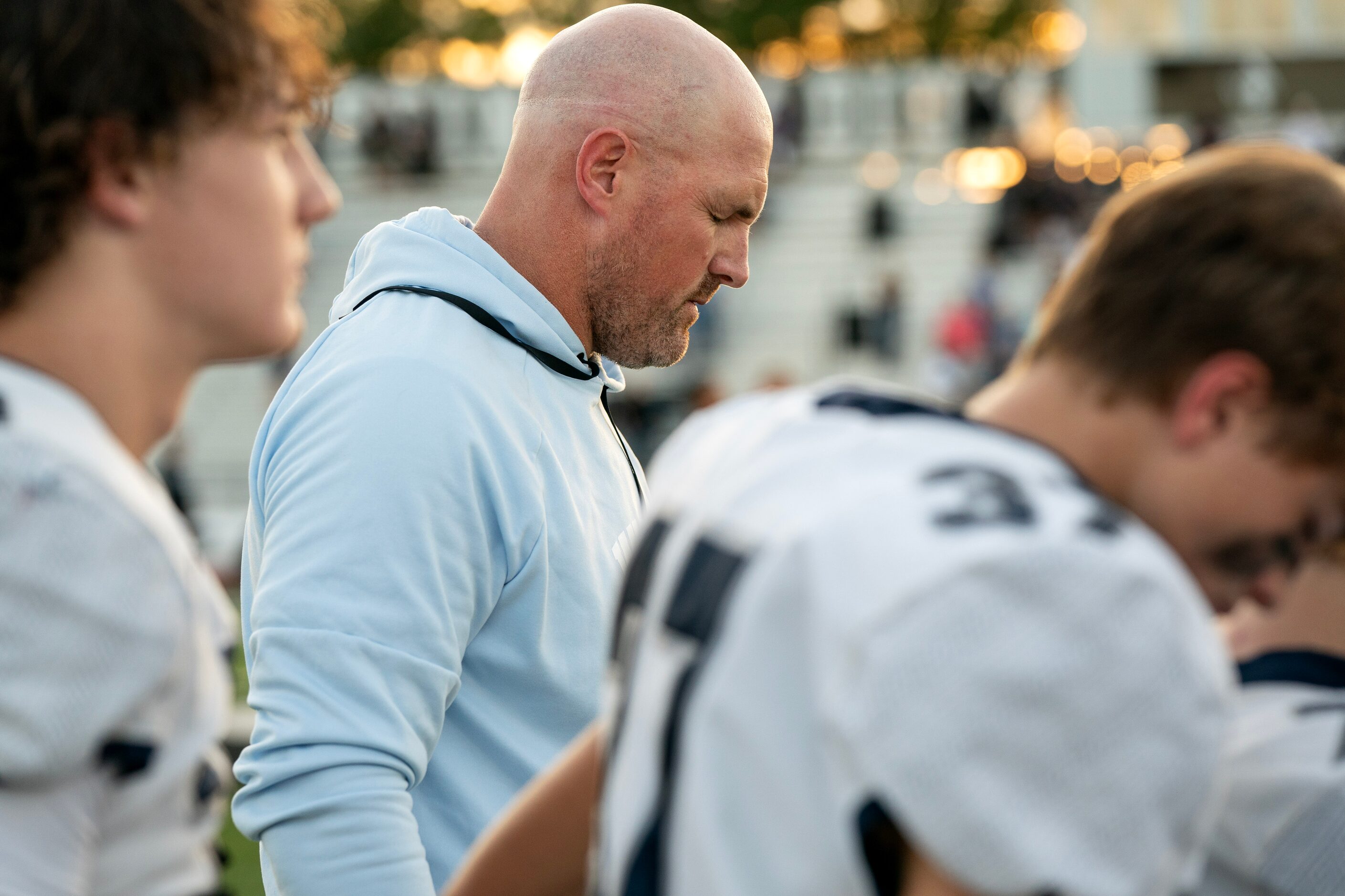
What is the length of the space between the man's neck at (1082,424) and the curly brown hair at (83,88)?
708mm

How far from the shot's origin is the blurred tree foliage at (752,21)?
43625mm

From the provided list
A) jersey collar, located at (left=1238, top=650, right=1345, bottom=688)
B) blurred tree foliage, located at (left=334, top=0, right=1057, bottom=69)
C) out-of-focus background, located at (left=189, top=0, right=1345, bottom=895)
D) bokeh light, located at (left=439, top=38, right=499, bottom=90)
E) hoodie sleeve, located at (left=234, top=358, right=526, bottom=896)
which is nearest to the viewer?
jersey collar, located at (left=1238, top=650, right=1345, bottom=688)

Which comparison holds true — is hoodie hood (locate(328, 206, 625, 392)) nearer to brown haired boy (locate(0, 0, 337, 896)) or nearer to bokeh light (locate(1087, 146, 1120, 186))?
brown haired boy (locate(0, 0, 337, 896))

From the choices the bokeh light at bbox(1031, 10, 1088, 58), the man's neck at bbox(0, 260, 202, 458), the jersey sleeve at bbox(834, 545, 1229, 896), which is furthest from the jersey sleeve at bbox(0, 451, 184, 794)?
the bokeh light at bbox(1031, 10, 1088, 58)

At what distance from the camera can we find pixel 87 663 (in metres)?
1.04

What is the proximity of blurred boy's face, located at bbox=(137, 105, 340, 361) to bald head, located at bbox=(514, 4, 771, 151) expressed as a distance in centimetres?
129

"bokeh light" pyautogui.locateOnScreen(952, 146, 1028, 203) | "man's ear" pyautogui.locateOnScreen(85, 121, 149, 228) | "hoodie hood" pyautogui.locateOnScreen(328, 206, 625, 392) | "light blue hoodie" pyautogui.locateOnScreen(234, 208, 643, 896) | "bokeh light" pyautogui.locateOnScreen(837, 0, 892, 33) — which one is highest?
"man's ear" pyautogui.locateOnScreen(85, 121, 149, 228)

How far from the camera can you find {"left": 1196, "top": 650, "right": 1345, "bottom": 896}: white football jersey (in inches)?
47.6

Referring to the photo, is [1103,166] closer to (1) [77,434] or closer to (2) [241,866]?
(2) [241,866]

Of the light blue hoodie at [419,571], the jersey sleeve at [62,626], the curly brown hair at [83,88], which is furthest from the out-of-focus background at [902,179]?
the jersey sleeve at [62,626]

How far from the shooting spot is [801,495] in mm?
1093

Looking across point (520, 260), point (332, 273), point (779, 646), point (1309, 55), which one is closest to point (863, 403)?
point (779, 646)

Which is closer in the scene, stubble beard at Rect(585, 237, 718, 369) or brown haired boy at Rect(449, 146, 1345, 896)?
brown haired boy at Rect(449, 146, 1345, 896)

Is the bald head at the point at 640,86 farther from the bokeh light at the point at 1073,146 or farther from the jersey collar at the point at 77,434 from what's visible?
the bokeh light at the point at 1073,146
